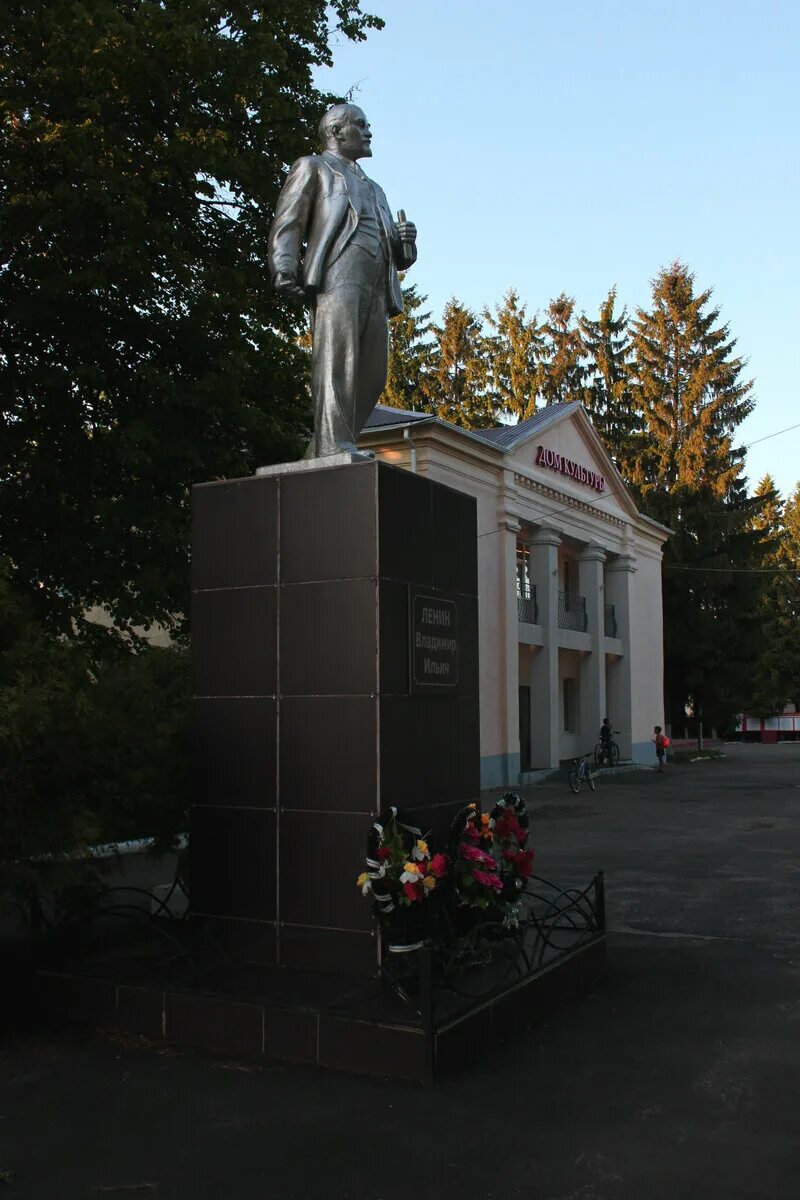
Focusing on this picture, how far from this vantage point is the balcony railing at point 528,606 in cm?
2855

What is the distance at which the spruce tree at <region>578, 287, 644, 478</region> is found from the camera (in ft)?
179

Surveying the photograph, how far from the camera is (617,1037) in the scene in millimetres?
5895

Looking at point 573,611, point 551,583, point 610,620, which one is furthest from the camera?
point 610,620

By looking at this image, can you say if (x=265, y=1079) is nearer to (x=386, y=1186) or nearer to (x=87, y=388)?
(x=386, y=1186)

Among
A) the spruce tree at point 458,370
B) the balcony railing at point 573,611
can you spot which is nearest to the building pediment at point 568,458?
the balcony railing at point 573,611

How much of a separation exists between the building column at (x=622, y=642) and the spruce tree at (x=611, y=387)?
63.4 feet

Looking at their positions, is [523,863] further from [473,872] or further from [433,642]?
[433,642]

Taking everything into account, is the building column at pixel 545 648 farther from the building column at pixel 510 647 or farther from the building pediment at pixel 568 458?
the building column at pixel 510 647

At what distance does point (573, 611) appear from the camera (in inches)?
1304

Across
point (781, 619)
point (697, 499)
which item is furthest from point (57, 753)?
point (781, 619)

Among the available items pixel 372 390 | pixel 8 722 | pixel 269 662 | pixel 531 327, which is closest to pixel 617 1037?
pixel 269 662

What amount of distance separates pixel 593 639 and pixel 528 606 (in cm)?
535

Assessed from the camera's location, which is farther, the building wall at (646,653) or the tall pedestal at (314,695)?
the building wall at (646,653)

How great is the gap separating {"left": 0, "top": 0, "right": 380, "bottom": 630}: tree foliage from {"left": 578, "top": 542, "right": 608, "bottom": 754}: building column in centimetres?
1963
